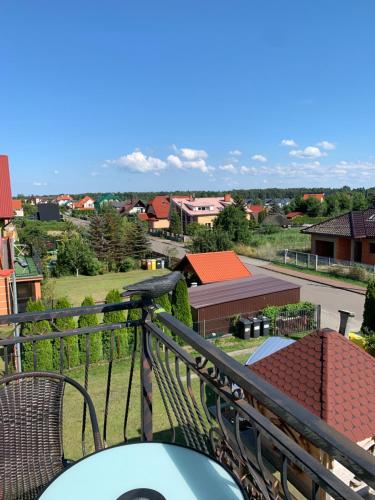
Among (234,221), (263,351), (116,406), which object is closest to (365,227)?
(234,221)

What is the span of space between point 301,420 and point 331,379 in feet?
14.8

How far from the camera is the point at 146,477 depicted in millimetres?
1509

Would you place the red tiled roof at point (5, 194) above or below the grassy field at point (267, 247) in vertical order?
above

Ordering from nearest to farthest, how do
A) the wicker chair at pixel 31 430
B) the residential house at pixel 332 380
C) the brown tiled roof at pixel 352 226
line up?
the wicker chair at pixel 31 430 → the residential house at pixel 332 380 → the brown tiled roof at pixel 352 226

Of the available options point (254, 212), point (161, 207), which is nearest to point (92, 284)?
point (161, 207)

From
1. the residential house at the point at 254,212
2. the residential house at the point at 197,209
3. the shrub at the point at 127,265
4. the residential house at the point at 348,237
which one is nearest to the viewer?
the residential house at the point at 348,237

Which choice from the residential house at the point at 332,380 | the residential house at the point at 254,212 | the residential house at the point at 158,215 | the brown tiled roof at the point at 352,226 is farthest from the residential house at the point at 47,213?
the residential house at the point at 332,380

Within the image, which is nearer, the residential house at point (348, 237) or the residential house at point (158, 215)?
the residential house at point (348, 237)

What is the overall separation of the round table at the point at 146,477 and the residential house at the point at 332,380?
3.59m

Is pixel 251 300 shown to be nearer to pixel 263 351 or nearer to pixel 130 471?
pixel 263 351

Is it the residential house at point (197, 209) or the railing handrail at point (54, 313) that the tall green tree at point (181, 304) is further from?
the residential house at point (197, 209)

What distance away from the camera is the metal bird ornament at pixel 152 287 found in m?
2.11

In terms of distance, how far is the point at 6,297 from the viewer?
1335 cm

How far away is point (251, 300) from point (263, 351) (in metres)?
5.59
